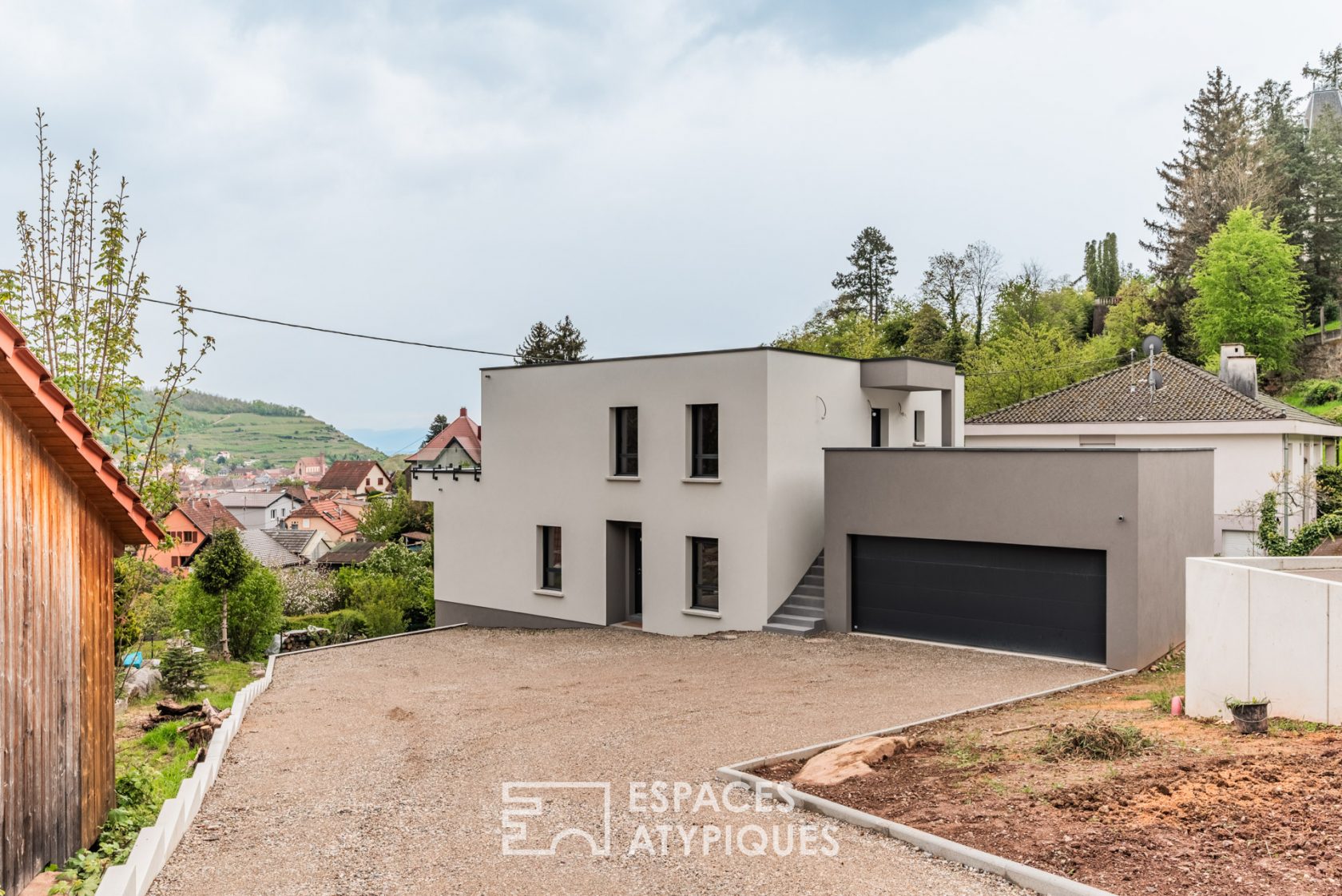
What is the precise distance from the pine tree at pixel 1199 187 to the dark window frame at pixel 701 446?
39.0 metres

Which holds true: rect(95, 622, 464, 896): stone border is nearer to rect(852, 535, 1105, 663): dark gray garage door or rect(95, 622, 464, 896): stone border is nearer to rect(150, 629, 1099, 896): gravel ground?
rect(150, 629, 1099, 896): gravel ground

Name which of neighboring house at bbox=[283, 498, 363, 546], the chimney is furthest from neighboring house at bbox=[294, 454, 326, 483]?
the chimney

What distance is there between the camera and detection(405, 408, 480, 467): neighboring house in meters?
57.0

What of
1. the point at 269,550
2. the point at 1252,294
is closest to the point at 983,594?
the point at 1252,294

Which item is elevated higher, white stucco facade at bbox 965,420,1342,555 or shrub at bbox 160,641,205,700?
white stucco facade at bbox 965,420,1342,555

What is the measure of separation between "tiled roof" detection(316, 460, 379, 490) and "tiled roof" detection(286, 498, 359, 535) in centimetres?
2332

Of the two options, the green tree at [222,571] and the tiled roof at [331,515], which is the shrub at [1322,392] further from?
the tiled roof at [331,515]

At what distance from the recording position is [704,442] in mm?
19266

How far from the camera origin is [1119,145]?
5938cm

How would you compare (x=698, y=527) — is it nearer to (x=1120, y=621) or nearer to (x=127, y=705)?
(x=1120, y=621)

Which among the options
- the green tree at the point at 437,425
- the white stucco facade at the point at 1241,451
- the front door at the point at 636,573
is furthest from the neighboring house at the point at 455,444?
the white stucco facade at the point at 1241,451

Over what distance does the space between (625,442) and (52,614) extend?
14.1 metres

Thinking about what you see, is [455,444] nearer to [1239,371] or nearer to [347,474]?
[1239,371]

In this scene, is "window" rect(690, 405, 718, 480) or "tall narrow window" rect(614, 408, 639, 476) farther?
"tall narrow window" rect(614, 408, 639, 476)
